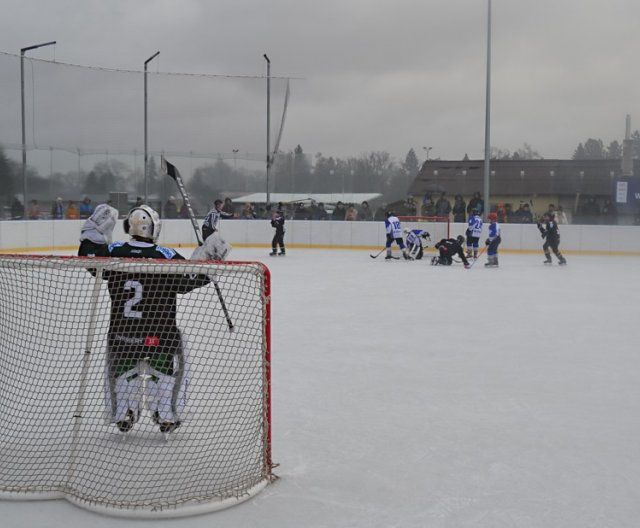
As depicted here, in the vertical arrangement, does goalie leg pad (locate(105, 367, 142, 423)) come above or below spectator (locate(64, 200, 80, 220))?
below

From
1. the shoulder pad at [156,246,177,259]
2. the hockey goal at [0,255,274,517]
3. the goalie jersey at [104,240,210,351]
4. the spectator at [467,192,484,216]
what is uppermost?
the spectator at [467,192,484,216]

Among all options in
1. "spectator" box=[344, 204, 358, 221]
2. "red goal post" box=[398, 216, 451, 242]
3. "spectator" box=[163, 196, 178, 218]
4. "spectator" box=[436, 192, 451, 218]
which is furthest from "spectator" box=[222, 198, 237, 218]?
"spectator" box=[436, 192, 451, 218]

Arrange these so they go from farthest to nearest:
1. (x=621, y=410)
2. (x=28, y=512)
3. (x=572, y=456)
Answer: (x=621, y=410)
(x=572, y=456)
(x=28, y=512)

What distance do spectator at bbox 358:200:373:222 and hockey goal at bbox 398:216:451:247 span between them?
0.89 m

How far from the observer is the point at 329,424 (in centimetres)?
419

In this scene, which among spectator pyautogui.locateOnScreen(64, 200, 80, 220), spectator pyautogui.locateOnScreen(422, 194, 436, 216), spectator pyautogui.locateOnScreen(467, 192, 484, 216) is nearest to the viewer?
spectator pyautogui.locateOnScreen(64, 200, 80, 220)

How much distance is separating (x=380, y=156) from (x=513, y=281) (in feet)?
33.3

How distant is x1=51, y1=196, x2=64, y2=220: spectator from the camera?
17906mm

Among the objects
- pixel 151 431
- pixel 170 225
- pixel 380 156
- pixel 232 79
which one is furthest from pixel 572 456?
pixel 232 79

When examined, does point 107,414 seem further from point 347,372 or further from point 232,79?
point 232,79

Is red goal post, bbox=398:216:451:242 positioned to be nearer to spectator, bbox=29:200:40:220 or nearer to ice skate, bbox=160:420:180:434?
spectator, bbox=29:200:40:220

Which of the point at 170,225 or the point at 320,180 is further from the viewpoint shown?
the point at 320,180

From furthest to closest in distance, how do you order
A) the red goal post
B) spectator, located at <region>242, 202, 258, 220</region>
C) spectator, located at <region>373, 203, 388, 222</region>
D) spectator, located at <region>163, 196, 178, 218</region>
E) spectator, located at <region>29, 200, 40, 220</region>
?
spectator, located at <region>242, 202, 258, 220</region> < spectator, located at <region>163, 196, 178, 218</region> < spectator, located at <region>373, 203, 388, 222</region> < the red goal post < spectator, located at <region>29, 200, 40, 220</region>

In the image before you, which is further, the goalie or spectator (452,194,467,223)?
spectator (452,194,467,223)
